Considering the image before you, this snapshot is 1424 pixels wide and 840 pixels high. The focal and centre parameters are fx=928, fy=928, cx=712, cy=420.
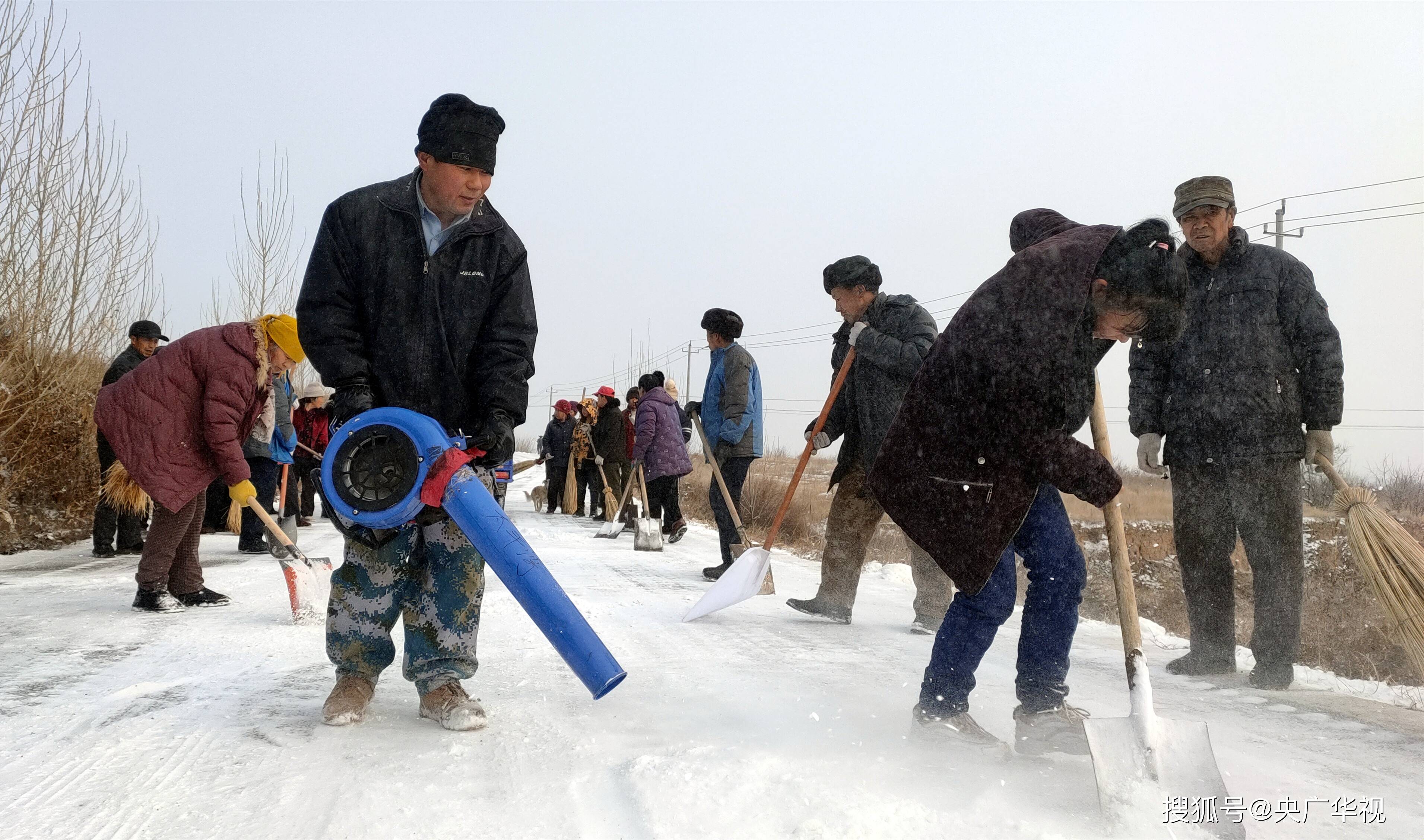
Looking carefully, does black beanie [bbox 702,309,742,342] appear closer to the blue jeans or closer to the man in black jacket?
the man in black jacket

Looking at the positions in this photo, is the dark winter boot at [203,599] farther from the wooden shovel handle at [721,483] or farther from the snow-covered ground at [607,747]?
the wooden shovel handle at [721,483]


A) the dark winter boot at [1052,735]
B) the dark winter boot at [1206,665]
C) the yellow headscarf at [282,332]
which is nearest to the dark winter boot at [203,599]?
the yellow headscarf at [282,332]

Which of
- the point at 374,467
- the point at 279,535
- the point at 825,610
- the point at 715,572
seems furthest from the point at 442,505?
the point at 715,572

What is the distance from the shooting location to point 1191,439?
4066 millimetres

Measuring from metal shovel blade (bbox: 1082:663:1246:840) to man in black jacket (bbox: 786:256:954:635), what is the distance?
7.60 ft

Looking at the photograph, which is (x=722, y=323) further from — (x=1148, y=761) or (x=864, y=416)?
(x=1148, y=761)

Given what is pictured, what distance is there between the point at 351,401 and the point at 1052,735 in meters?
2.19

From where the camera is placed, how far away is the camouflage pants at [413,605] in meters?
2.72

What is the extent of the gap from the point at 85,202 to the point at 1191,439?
10875 millimetres

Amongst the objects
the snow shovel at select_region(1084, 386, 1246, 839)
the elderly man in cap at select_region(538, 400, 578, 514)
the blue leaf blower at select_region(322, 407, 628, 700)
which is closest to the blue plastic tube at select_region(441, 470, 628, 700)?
the blue leaf blower at select_region(322, 407, 628, 700)

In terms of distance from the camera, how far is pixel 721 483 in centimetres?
696

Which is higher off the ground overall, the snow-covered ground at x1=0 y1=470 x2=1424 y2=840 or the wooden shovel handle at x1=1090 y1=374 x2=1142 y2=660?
the wooden shovel handle at x1=1090 y1=374 x2=1142 y2=660

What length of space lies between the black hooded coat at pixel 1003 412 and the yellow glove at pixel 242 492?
331cm

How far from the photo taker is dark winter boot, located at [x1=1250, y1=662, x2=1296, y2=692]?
370cm
